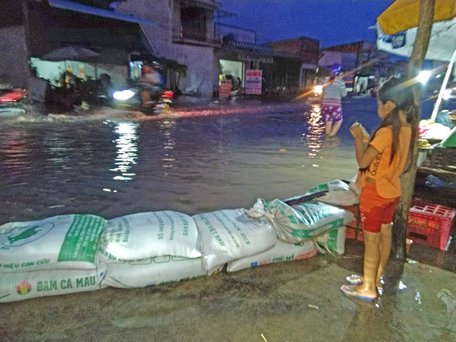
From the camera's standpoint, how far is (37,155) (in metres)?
6.26

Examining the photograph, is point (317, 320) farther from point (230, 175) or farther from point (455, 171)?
point (230, 175)

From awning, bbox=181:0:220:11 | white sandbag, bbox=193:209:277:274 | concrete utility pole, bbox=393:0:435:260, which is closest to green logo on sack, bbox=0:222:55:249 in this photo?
white sandbag, bbox=193:209:277:274

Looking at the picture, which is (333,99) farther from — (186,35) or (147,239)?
(186,35)

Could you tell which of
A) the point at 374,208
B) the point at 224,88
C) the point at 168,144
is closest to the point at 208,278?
the point at 374,208

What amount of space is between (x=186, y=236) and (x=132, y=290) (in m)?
0.53

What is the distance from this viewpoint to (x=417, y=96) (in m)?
2.51

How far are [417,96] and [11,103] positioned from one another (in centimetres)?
1225

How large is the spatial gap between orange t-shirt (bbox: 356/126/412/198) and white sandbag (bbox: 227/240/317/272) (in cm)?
92

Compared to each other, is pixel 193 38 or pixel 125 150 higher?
pixel 193 38

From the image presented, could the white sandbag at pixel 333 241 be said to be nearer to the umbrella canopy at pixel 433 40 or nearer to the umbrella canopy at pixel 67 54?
the umbrella canopy at pixel 433 40

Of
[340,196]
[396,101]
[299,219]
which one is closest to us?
[396,101]

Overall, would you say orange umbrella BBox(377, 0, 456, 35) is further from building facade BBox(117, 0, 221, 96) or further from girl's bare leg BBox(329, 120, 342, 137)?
building facade BBox(117, 0, 221, 96)

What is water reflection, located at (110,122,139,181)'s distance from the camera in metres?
5.32

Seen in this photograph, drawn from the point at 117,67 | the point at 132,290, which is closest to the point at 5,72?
the point at 117,67
